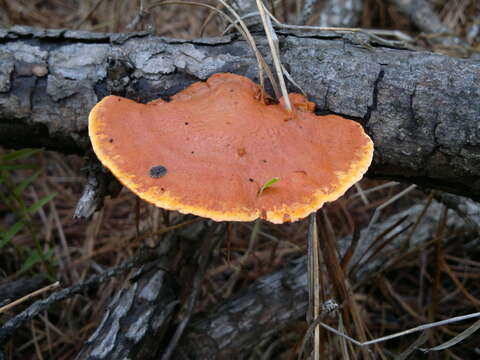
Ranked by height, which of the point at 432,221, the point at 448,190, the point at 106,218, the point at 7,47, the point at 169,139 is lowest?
the point at 106,218

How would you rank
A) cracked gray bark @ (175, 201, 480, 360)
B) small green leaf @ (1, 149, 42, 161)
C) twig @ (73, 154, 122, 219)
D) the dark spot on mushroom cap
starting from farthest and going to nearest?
1. small green leaf @ (1, 149, 42, 161)
2. cracked gray bark @ (175, 201, 480, 360)
3. twig @ (73, 154, 122, 219)
4. the dark spot on mushroom cap

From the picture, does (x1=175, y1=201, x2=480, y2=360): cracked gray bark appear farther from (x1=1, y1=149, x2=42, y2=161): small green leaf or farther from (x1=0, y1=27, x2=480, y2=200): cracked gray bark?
(x1=1, y1=149, x2=42, y2=161): small green leaf

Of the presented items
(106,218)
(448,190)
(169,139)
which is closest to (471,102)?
(448,190)

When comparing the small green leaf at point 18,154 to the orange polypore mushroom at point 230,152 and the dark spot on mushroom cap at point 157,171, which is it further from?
the dark spot on mushroom cap at point 157,171

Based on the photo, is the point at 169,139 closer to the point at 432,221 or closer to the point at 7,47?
the point at 7,47

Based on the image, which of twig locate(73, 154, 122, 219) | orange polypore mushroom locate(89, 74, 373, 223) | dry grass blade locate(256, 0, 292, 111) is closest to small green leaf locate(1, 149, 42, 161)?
twig locate(73, 154, 122, 219)

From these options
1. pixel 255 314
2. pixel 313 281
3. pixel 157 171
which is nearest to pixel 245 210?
pixel 157 171
